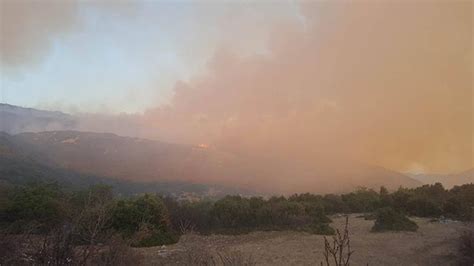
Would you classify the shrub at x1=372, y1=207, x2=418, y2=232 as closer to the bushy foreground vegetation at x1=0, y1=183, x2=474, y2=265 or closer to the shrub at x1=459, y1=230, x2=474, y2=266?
the bushy foreground vegetation at x1=0, y1=183, x2=474, y2=265

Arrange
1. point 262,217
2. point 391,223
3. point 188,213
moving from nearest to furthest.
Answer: point 391,223, point 262,217, point 188,213

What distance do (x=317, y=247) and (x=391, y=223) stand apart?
20.2ft

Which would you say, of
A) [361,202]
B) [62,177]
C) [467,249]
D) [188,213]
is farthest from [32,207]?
[62,177]

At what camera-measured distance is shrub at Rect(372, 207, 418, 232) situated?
2070 cm

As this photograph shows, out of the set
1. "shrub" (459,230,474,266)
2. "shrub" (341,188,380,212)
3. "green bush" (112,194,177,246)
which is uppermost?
"shrub" (341,188,380,212)

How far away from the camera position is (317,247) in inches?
662

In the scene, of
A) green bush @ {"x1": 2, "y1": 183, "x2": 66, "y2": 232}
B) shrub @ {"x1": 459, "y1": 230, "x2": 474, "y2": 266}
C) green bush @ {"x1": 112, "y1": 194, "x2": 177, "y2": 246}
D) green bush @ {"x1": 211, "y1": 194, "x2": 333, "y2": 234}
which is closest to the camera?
shrub @ {"x1": 459, "y1": 230, "x2": 474, "y2": 266}

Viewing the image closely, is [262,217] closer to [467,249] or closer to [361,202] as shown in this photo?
[467,249]

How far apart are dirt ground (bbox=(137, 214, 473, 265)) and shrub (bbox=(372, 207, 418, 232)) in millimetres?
497

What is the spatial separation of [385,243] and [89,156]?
7589 centimetres

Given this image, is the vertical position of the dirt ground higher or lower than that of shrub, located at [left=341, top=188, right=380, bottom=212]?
lower

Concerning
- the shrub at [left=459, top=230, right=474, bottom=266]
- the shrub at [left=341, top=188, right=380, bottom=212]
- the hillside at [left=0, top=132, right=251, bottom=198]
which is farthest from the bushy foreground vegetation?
the hillside at [left=0, top=132, right=251, bottom=198]

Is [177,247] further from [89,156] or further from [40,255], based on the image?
[89,156]

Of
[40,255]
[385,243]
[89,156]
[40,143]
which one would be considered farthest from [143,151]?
[40,255]
